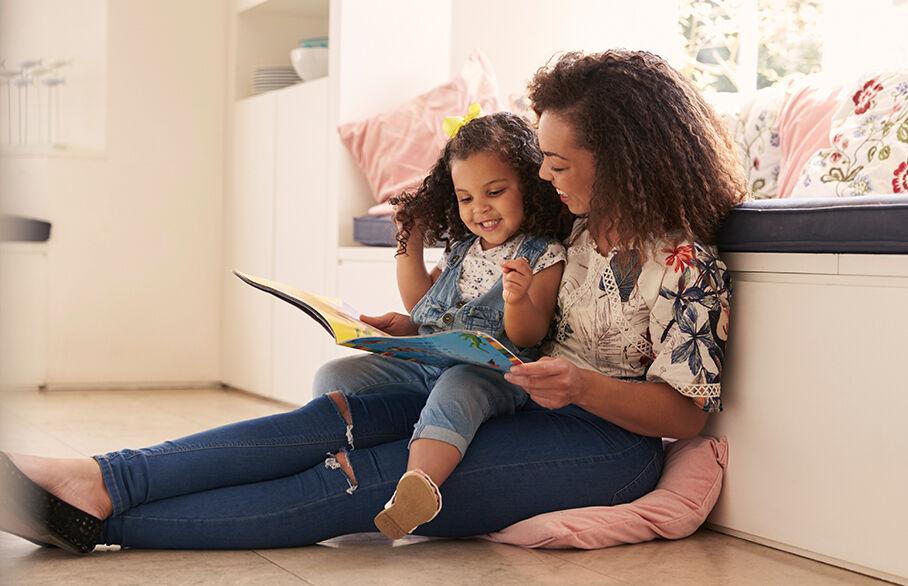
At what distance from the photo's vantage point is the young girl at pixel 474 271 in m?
1.43

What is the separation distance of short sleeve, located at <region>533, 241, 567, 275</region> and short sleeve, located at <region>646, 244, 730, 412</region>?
0.19 m

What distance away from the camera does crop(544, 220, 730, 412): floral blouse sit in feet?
4.79

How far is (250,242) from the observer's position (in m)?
3.48

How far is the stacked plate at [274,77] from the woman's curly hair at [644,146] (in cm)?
208

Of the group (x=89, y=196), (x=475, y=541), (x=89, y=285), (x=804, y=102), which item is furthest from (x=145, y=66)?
(x=475, y=541)

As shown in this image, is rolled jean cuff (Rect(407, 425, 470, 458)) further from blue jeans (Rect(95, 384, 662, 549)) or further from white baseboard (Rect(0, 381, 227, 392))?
white baseboard (Rect(0, 381, 227, 392))

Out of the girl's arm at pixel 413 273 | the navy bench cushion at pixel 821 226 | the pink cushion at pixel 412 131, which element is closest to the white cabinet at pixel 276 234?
the pink cushion at pixel 412 131

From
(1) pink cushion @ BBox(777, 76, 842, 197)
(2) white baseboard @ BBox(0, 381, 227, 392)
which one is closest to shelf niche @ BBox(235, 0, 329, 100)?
(2) white baseboard @ BBox(0, 381, 227, 392)

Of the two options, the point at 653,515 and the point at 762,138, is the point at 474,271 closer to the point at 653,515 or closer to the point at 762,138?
the point at 653,515

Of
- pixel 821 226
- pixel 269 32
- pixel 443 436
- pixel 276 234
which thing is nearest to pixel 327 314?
pixel 443 436

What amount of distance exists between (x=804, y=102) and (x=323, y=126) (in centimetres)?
143

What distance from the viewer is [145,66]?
354cm

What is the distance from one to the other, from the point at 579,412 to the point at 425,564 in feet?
1.19

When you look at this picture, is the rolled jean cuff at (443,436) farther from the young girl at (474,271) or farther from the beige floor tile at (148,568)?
the beige floor tile at (148,568)
